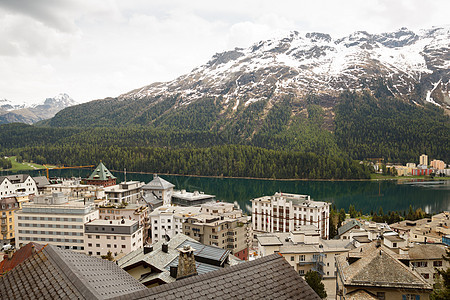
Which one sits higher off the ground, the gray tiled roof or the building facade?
the gray tiled roof

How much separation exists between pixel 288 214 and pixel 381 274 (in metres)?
40.4

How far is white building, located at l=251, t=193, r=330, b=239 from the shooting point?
55.5 metres

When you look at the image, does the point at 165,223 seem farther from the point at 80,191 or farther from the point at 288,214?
the point at 80,191

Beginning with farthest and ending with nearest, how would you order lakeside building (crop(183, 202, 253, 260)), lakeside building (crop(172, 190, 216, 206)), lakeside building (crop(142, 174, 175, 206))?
1. lakeside building (crop(142, 174, 175, 206))
2. lakeside building (crop(172, 190, 216, 206))
3. lakeside building (crop(183, 202, 253, 260))

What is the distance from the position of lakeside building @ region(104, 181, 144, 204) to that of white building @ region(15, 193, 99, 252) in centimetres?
2399

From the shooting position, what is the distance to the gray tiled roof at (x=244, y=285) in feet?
21.3

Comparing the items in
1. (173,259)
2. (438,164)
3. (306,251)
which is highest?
(173,259)

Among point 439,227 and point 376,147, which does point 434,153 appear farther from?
point 439,227

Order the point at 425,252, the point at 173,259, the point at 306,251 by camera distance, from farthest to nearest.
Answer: the point at 306,251, the point at 425,252, the point at 173,259

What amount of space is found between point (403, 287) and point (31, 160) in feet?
644

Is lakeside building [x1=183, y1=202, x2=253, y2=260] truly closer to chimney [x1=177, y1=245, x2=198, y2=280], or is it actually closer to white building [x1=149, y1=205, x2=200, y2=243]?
white building [x1=149, y1=205, x2=200, y2=243]

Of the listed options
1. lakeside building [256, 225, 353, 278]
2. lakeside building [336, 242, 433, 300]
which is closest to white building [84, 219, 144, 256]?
lakeside building [256, 225, 353, 278]

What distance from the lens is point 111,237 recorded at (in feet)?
136

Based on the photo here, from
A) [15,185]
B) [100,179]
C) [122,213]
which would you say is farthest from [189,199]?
[15,185]
